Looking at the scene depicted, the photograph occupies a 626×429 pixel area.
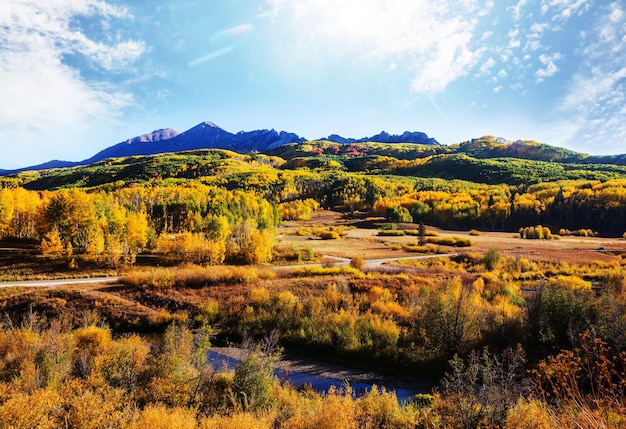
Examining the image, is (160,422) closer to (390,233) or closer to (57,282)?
(57,282)

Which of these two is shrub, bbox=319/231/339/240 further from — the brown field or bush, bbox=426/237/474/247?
bush, bbox=426/237/474/247

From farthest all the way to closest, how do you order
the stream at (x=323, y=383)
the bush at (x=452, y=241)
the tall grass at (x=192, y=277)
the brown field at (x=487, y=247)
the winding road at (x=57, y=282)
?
the bush at (x=452, y=241), the brown field at (x=487, y=247), the tall grass at (x=192, y=277), the winding road at (x=57, y=282), the stream at (x=323, y=383)

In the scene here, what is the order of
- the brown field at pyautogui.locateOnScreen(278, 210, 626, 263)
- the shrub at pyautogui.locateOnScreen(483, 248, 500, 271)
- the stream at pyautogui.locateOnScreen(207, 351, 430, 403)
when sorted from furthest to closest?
the brown field at pyautogui.locateOnScreen(278, 210, 626, 263)
the shrub at pyautogui.locateOnScreen(483, 248, 500, 271)
the stream at pyautogui.locateOnScreen(207, 351, 430, 403)

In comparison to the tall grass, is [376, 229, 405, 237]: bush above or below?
above

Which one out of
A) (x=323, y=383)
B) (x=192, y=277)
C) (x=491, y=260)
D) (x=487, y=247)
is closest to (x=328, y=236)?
(x=487, y=247)

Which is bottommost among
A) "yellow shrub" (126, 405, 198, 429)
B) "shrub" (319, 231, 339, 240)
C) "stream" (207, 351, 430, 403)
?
"stream" (207, 351, 430, 403)

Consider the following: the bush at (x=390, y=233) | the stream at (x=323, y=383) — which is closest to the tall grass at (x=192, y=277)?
the stream at (x=323, y=383)

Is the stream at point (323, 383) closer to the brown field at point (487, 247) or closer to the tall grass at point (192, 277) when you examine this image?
the tall grass at point (192, 277)

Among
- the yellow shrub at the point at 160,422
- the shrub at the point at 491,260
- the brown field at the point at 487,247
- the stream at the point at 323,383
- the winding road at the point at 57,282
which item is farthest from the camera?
the brown field at the point at 487,247

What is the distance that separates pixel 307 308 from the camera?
117 feet

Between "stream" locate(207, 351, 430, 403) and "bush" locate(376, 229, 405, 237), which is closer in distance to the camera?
"stream" locate(207, 351, 430, 403)

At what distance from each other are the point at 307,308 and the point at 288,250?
32897 millimetres

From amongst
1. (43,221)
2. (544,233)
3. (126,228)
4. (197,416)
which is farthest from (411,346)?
(544,233)

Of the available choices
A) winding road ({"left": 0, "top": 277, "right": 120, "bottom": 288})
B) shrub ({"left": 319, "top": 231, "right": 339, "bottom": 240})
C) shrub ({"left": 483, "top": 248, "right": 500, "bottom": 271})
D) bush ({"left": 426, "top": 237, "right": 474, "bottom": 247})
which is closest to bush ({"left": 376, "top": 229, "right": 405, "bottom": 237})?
bush ({"left": 426, "top": 237, "right": 474, "bottom": 247})
